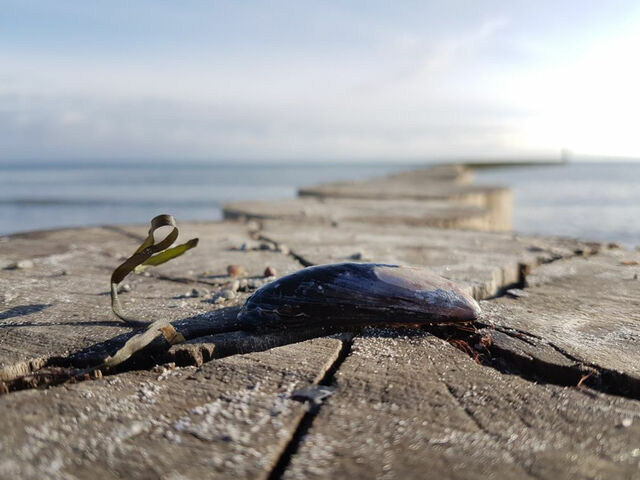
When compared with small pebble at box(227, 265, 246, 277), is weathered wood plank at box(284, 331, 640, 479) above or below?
below

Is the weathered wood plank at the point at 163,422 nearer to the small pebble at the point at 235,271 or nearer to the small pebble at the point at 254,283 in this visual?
the small pebble at the point at 254,283

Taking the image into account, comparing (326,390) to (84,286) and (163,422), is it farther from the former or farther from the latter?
(84,286)

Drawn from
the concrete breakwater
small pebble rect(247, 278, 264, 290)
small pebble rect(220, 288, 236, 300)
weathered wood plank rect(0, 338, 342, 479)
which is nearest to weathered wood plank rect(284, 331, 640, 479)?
the concrete breakwater

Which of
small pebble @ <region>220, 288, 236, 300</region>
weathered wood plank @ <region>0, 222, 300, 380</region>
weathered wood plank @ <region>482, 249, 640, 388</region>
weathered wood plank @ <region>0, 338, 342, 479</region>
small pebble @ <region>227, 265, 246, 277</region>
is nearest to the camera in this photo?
weathered wood plank @ <region>0, 338, 342, 479</region>

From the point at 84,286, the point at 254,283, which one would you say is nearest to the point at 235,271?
the point at 254,283

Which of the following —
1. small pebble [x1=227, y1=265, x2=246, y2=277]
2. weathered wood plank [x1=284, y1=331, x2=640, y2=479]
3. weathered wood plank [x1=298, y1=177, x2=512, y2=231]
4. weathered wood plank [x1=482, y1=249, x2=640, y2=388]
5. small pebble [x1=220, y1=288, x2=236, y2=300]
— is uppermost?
weathered wood plank [x1=298, y1=177, x2=512, y2=231]

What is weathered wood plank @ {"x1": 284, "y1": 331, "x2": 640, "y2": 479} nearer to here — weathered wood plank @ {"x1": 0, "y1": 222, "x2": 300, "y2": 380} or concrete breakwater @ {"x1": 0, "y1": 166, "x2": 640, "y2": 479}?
concrete breakwater @ {"x1": 0, "y1": 166, "x2": 640, "y2": 479}

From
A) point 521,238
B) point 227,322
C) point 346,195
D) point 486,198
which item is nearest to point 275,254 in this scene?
point 227,322

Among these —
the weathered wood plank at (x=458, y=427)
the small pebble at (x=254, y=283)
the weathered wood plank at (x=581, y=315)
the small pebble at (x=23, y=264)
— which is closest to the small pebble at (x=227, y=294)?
the small pebble at (x=254, y=283)
